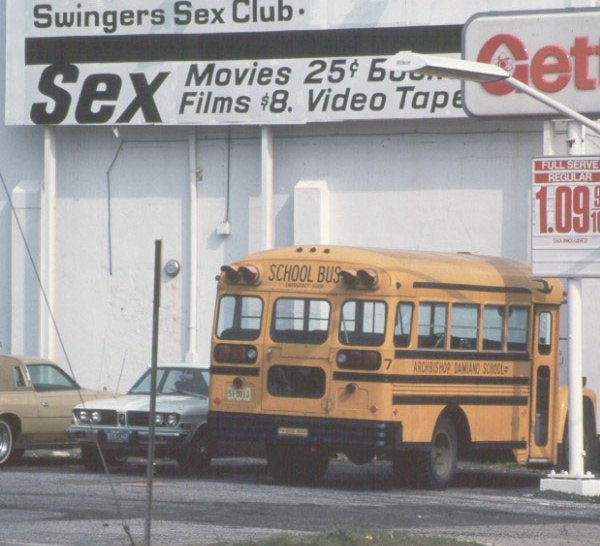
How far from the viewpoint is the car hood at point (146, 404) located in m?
20.5

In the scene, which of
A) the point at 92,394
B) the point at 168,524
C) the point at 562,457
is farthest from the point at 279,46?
the point at 168,524

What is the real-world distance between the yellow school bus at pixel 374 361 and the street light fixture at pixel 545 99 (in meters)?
0.67

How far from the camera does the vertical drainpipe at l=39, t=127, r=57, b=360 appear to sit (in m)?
28.5

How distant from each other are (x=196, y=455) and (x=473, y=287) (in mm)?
3946

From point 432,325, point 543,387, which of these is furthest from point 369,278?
point 543,387

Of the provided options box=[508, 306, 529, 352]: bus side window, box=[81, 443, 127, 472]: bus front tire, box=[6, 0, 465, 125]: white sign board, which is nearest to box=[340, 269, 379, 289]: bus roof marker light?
box=[508, 306, 529, 352]: bus side window

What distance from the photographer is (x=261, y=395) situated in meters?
19.3

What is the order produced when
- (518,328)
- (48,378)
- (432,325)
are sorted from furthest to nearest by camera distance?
1. (48,378)
2. (518,328)
3. (432,325)

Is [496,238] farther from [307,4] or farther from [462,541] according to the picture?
[462,541]

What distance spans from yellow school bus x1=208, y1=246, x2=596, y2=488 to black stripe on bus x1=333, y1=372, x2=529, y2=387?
0.6 inches

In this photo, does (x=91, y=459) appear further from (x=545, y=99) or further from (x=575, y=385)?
(x=545, y=99)

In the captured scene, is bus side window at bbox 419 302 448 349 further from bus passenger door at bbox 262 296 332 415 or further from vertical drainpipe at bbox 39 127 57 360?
vertical drainpipe at bbox 39 127 57 360

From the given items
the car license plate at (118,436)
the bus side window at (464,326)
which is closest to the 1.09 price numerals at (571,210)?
the bus side window at (464,326)

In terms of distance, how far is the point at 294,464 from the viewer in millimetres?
20125
